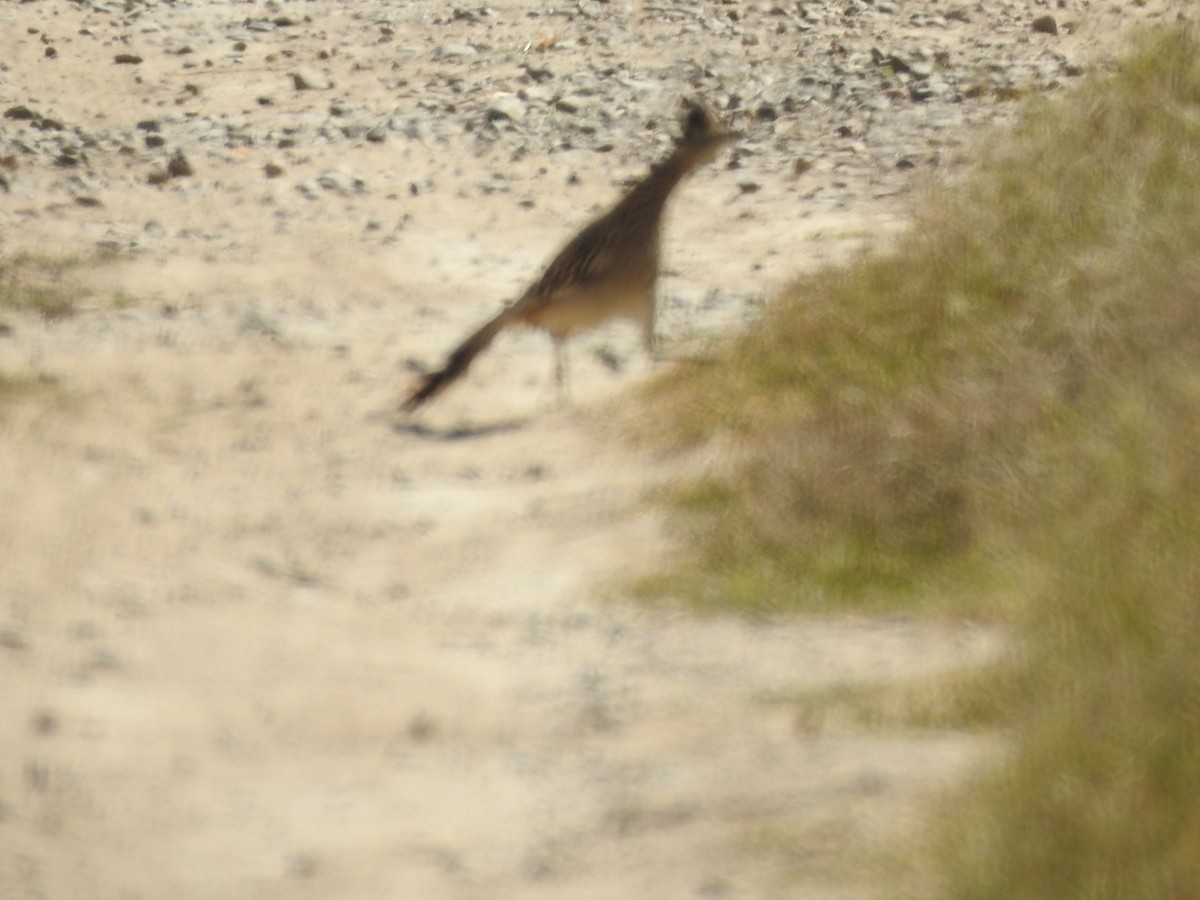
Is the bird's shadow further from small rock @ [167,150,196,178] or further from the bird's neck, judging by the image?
small rock @ [167,150,196,178]

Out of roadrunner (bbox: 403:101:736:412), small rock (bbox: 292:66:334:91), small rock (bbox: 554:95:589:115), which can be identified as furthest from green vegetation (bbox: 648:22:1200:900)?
small rock (bbox: 292:66:334:91)

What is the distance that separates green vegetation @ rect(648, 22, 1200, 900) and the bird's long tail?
1.92ft

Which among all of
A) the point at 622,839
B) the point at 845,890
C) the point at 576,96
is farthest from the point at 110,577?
the point at 576,96

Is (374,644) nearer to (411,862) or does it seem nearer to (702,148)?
(411,862)

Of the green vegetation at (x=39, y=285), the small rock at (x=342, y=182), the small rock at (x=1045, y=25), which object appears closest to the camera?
the green vegetation at (x=39, y=285)

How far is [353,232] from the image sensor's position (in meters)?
7.81

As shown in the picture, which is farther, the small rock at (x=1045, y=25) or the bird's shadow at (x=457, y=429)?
the small rock at (x=1045, y=25)

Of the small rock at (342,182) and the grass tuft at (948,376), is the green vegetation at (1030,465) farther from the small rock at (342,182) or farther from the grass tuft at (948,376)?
the small rock at (342,182)

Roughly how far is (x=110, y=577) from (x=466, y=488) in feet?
3.59

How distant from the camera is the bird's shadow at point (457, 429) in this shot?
6129 millimetres

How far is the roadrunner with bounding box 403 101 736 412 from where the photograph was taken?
6254 mm

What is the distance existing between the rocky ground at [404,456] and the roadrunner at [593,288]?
16cm

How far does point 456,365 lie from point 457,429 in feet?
0.65

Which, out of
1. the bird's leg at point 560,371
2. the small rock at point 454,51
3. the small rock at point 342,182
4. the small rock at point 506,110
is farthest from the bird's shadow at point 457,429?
the small rock at point 454,51
